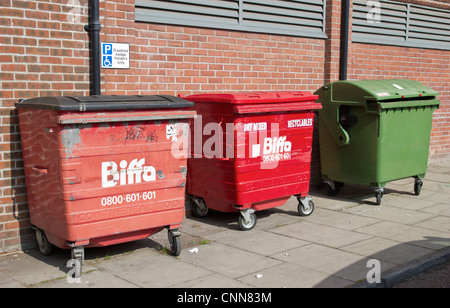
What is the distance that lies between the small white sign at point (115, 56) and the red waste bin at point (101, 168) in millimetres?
1123

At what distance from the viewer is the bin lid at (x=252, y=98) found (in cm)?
595

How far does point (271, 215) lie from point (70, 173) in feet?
10.2

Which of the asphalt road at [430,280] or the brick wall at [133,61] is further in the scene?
the brick wall at [133,61]

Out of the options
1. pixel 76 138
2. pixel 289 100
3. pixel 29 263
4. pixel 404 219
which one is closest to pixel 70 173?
Result: pixel 76 138

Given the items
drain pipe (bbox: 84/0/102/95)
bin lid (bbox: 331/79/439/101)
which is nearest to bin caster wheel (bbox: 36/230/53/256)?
drain pipe (bbox: 84/0/102/95)

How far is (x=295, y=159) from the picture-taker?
6652 mm

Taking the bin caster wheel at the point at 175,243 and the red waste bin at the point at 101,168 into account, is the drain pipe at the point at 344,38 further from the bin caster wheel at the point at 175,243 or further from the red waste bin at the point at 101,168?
the bin caster wheel at the point at 175,243

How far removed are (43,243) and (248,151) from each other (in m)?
2.33

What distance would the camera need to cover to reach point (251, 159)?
6152 millimetres

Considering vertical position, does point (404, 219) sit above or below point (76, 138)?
below

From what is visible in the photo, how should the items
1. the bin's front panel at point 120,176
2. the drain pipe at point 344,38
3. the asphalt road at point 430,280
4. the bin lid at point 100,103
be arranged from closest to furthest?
the bin lid at point 100,103, the bin's front panel at point 120,176, the asphalt road at point 430,280, the drain pipe at point 344,38

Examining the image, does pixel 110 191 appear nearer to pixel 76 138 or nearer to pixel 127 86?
pixel 76 138

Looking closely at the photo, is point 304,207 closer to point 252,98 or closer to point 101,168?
point 252,98

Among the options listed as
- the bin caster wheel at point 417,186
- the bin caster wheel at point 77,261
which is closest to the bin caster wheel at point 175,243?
the bin caster wheel at point 77,261
